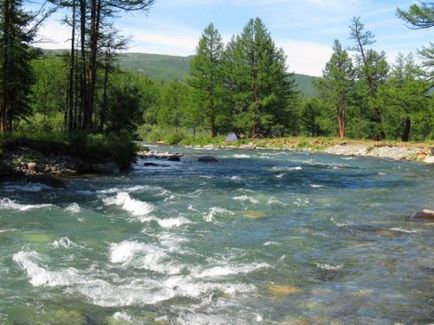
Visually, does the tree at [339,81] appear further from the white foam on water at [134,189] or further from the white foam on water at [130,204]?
the white foam on water at [130,204]

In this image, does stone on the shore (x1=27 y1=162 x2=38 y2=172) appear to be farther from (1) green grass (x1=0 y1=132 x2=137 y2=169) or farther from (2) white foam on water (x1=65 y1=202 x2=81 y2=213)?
(2) white foam on water (x1=65 y1=202 x2=81 y2=213)

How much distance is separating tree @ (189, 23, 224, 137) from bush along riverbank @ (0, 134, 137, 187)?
40.6 meters

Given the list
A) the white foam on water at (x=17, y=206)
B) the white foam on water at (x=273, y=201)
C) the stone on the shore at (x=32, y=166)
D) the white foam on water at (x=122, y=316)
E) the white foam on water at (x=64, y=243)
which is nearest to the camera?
the white foam on water at (x=122, y=316)

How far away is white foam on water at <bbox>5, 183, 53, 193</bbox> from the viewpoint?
18828 mm

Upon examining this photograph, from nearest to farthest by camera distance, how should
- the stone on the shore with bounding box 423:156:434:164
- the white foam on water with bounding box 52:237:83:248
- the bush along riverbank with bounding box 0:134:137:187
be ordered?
the white foam on water with bounding box 52:237:83:248
the bush along riverbank with bounding box 0:134:137:187
the stone on the shore with bounding box 423:156:434:164

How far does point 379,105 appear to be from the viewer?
2039 inches

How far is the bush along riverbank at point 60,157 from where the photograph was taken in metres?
22.5

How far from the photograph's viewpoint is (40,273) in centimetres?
905

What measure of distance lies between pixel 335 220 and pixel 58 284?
344 inches

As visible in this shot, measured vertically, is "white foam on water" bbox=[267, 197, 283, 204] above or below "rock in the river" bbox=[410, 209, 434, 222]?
below

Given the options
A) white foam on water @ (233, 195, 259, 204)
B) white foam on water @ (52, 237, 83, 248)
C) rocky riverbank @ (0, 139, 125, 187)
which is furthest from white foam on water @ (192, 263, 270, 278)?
rocky riverbank @ (0, 139, 125, 187)

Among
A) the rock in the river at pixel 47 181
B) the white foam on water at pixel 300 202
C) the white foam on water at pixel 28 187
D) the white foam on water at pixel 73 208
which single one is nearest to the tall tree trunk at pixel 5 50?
the rock in the river at pixel 47 181

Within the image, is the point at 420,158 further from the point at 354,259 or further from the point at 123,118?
the point at 354,259

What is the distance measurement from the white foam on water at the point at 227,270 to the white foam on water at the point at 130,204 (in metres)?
5.70
